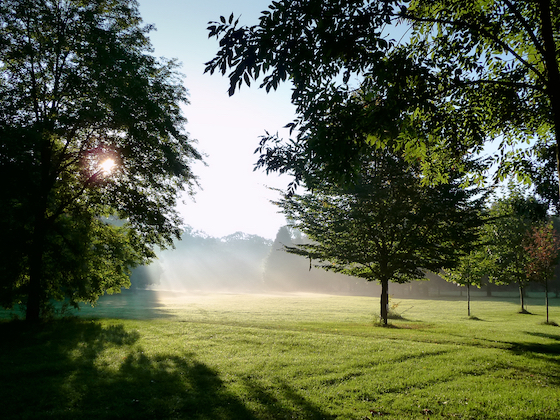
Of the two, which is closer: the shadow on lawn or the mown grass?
the shadow on lawn

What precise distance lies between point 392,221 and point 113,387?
44.3ft

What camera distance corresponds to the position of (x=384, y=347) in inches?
440

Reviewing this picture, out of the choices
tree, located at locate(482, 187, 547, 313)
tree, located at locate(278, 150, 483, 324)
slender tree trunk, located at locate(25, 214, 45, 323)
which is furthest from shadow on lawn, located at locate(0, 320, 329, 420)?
tree, located at locate(482, 187, 547, 313)

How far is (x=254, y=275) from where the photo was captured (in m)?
121

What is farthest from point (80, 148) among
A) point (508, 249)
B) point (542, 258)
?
point (508, 249)

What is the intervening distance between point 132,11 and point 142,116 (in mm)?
6041

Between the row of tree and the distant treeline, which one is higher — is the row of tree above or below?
above

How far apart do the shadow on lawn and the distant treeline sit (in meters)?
51.5

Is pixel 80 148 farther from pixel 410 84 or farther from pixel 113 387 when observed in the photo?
pixel 410 84

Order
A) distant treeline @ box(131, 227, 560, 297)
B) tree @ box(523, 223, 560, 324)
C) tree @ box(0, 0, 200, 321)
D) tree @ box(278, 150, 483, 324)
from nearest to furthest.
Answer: tree @ box(0, 0, 200, 321), tree @ box(278, 150, 483, 324), tree @ box(523, 223, 560, 324), distant treeline @ box(131, 227, 560, 297)

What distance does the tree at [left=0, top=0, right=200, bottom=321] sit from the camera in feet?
41.6

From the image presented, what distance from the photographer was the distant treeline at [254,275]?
72.1 metres

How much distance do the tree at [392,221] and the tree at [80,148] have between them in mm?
7625

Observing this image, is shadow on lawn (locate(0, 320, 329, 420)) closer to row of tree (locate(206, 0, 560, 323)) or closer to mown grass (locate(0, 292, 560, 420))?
mown grass (locate(0, 292, 560, 420))
